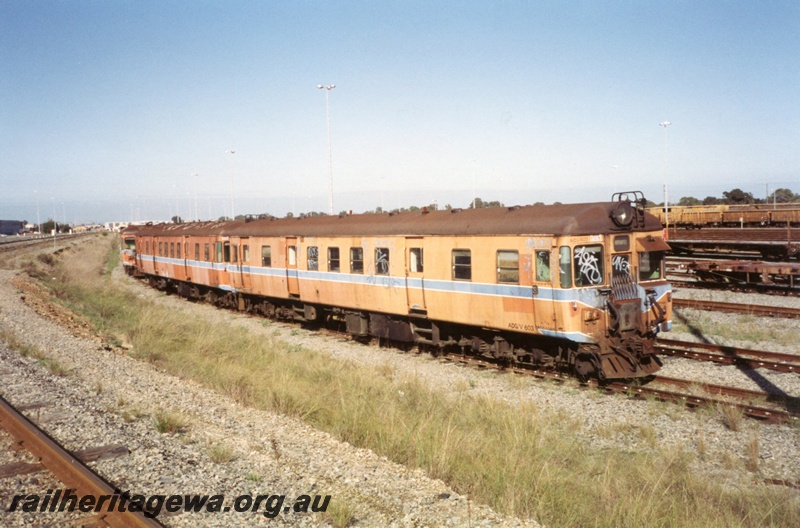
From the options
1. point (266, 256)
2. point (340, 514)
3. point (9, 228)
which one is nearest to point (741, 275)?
point (266, 256)

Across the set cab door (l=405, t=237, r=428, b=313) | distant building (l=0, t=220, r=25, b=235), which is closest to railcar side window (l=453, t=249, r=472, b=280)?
cab door (l=405, t=237, r=428, b=313)

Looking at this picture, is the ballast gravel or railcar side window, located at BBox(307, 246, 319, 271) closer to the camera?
the ballast gravel

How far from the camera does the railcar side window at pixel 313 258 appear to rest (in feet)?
57.7

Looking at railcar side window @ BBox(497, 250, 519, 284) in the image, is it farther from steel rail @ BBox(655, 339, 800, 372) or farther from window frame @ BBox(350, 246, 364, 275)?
window frame @ BBox(350, 246, 364, 275)

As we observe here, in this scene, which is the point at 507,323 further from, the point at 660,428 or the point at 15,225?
the point at 15,225

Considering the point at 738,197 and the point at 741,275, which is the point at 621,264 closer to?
the point at 741,275

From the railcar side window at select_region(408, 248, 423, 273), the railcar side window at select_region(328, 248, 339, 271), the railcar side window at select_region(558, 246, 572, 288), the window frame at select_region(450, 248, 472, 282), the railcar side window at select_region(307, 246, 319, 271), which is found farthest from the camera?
the railcar side window at select_region(307, 246, 319, 271)

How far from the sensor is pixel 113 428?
794cm

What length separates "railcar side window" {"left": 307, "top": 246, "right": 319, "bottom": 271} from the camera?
17584 millimetres

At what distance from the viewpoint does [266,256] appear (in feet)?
65.9

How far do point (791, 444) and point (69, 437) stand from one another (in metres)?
9.29

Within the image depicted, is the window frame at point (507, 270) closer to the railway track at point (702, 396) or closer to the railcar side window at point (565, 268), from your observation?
the railcar side window at point (565, 268)

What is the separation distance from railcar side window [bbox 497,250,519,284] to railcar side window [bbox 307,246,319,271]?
684cm

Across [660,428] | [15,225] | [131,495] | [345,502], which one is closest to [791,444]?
[660,428]
